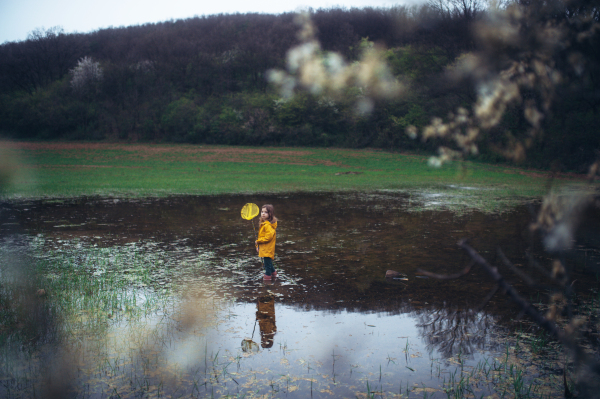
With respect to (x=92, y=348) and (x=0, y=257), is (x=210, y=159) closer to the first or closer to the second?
(x=0, y=257)

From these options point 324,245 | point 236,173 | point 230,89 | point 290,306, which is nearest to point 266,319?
point 290,306

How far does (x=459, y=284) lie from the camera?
7.46 metres

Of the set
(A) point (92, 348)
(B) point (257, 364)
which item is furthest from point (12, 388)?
(B) point (257, 364)

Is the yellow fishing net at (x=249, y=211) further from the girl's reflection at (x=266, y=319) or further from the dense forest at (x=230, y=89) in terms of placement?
the dense forest at (x=230, y=89)

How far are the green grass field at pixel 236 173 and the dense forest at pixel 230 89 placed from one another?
5.84 metres

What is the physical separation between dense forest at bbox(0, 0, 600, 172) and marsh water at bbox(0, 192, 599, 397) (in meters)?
21.7

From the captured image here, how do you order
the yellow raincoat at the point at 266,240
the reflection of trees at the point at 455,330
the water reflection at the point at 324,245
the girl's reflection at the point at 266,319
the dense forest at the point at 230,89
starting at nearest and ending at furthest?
the reflection of trees at the point at 455,330 → the girl's reflection at the point at 266,319 → the water reflection at the point at 324,245 → the yellow raincoat at the point at 266,240 → the dense forest at the point at 230,89

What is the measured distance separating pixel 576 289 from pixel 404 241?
165 inches

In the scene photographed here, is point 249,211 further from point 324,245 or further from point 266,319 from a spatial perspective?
point 324,245

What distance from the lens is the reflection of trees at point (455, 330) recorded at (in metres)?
5.07

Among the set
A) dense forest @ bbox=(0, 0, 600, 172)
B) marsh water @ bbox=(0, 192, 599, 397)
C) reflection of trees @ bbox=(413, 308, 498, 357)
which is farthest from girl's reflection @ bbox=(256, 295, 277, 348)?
dense forest @ bbox=(0, 0, 600, 172)

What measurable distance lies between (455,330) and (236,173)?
2565cm

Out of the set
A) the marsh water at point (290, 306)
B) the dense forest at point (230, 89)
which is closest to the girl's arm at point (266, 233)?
the marsh water at point (290, 306)

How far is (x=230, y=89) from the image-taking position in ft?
220
